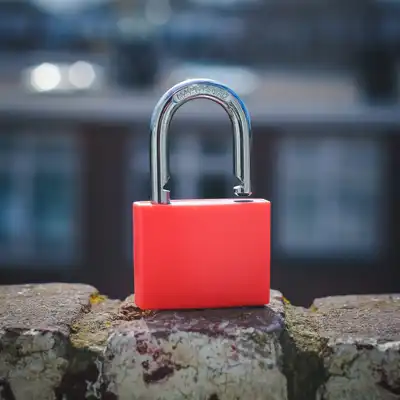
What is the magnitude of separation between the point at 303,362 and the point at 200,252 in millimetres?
Result: 179

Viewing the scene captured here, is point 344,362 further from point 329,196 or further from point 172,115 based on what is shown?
point 329,196

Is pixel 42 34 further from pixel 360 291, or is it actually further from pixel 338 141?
pixel 360 291

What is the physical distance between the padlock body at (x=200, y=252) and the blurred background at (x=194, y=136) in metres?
7.15

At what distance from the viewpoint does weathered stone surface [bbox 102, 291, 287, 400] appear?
2.66 ft

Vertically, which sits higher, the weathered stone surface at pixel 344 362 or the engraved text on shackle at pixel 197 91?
the engraved text on shackle at pixel 197 91

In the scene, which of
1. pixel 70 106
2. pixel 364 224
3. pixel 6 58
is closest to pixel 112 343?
pixel 70 106

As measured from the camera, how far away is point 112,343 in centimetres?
83

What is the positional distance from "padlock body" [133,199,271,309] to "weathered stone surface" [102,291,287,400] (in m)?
0.07

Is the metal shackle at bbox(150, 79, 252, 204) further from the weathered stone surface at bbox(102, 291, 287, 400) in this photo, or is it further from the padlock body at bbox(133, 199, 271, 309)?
the weathered stone surface at bbox(102, 291, 287, 400)

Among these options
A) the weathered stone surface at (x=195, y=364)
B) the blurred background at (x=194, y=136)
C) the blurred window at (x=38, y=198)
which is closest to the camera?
the weathered stone surface at (x=195, y=364)

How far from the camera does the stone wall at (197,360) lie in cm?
81

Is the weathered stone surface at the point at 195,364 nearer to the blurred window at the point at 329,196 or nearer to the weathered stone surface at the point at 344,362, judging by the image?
the weathered stone surface at the point at 344,362

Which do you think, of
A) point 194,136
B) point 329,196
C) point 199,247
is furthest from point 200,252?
point 329,196

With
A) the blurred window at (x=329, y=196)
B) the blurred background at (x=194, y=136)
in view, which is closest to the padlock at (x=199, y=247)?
the blurred background at (x=194, y=136)
